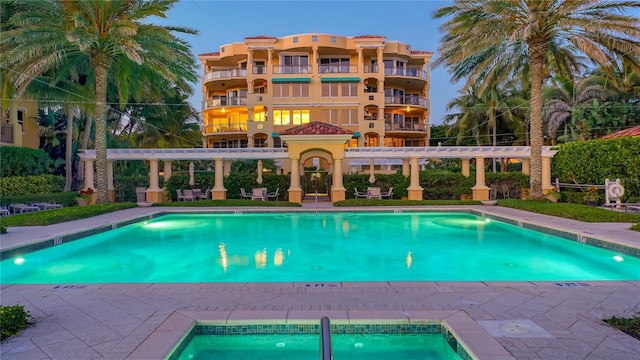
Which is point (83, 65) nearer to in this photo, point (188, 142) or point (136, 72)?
point (136, 72)

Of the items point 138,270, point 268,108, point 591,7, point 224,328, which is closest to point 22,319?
point 224,328

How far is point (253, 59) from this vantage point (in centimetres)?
3834

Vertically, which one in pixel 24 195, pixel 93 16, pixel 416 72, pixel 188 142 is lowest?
pixel 24 195

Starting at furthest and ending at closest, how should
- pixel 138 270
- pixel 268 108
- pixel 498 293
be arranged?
pixel 268 108 → pixel 138 270 → pixel 498 293

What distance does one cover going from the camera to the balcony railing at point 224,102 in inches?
1528

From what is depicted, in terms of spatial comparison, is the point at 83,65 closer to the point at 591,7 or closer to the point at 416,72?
the point at 591,7

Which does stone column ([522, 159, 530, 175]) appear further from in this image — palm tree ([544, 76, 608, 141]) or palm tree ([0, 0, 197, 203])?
palm tree ([0, 0, 197, 203])

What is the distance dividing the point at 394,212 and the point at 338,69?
70.5 ft

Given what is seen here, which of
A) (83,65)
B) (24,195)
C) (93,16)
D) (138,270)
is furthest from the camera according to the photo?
(83,65)

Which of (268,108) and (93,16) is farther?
(268,108)

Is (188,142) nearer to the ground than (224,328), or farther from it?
farther from it

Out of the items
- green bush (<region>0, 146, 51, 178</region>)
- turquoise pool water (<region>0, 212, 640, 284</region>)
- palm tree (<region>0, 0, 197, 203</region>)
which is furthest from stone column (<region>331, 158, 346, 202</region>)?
green bush (<region>0, 146, 51, 178</region>)

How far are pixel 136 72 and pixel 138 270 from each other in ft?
42.1

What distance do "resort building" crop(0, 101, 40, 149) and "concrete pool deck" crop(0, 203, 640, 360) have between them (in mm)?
18311
